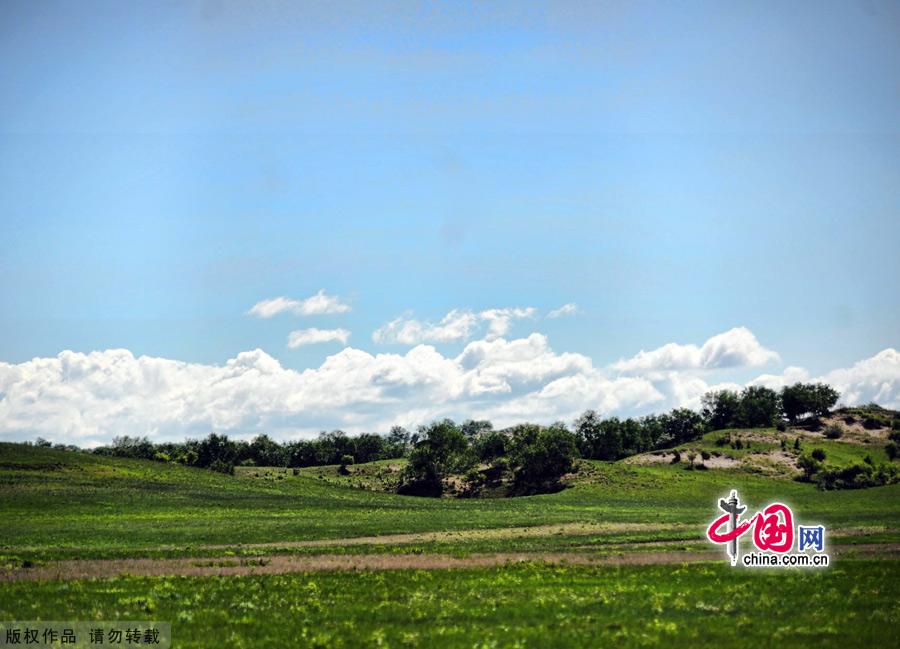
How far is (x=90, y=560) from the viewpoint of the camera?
172ft

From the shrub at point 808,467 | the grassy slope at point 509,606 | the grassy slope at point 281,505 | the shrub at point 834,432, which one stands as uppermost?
the shrub at point 834,432

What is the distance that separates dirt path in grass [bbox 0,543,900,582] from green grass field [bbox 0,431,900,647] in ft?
2.10

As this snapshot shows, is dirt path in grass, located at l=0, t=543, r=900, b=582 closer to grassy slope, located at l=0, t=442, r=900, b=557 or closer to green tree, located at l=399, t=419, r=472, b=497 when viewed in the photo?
grassy slope, located at l=0, t=442, r=900, b=557

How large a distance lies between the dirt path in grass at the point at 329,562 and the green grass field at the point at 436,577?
64cm

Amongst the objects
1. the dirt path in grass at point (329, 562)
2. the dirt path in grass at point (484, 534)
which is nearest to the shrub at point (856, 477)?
the dirt path in grass at point (484, 534)

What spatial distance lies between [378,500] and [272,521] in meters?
44.7

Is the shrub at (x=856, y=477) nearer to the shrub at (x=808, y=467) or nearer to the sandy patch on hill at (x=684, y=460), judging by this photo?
the shrub at (x=808, y=467)

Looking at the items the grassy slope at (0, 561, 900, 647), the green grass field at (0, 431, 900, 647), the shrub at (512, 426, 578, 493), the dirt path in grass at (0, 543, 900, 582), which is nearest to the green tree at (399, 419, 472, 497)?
the shrub at (512, 426, 578, 493)

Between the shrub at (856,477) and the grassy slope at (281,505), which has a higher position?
the shrub at (856,477)

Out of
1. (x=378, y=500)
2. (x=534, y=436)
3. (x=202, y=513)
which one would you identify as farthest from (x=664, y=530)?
(x=534, y=436)

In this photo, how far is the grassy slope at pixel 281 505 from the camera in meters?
75.0

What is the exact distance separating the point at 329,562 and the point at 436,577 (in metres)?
10.5

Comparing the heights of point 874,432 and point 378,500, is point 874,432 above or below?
above

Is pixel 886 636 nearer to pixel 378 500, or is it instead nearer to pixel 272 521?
pixel 272 521
